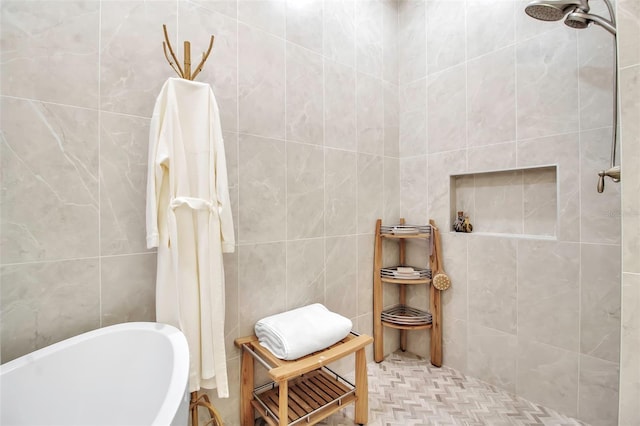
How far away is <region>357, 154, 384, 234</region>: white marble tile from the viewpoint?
2.12 metres

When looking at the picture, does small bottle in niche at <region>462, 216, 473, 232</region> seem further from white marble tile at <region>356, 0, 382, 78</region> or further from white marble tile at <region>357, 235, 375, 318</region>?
white marble tile at <region>356, 0, 382, 78</region>

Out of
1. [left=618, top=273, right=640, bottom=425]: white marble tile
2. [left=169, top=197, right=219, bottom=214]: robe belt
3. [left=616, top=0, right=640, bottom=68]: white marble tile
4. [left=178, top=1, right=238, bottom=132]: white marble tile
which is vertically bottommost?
[left=618, top=273, right=640, bottom=425]: white marble tile

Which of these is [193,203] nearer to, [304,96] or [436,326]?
[304,96]

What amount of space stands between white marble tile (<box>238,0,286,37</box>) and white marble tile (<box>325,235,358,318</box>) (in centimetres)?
126

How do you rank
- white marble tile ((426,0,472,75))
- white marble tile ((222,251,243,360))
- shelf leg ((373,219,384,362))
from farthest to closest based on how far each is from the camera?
shelf leg ((373,219,384,362))
white marble tile ((426,0,472,75))
white marble tile ((222,251,243,360))

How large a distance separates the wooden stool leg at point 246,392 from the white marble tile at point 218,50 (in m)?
1.18

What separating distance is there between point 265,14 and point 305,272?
4.82 feet

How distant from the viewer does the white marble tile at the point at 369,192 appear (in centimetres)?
212

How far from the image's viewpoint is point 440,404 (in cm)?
171

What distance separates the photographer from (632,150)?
0.88 m

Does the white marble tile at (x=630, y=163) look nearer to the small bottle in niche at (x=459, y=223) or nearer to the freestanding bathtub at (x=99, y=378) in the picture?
the small bottle in niche at (x=459, y=223)

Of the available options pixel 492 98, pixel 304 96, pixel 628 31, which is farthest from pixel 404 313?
pixel 628 31

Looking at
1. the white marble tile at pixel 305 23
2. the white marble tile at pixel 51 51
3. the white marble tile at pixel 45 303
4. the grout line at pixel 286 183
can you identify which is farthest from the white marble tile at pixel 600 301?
the white marble tile at pixel 51 51

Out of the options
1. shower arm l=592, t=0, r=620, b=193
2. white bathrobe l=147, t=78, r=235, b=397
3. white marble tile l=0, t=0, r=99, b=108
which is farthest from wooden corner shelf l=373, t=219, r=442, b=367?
white marble tile l=0, t=0, r=99, b=108
